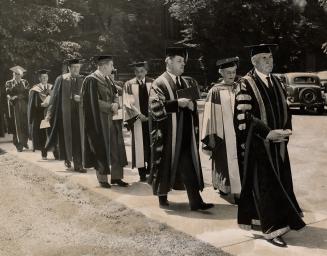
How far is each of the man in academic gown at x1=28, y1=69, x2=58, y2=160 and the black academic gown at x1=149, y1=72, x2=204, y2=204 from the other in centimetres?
590

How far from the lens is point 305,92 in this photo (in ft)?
68.8

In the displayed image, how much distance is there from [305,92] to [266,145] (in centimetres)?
1622

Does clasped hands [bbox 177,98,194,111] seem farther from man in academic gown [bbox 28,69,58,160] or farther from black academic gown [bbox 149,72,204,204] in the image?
man in academic gown [bbox 28,69,58,160]

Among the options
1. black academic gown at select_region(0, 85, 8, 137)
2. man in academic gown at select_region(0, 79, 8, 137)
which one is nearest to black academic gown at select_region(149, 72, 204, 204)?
man in academic gown at select_region(0, 79, 8, 137)

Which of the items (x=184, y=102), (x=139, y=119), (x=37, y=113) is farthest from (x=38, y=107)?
(x=184, y=102)

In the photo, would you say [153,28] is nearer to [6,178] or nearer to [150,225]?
[6,178]

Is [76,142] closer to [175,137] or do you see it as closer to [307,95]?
[175,137]

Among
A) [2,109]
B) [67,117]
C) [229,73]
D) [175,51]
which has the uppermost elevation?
[175,51]

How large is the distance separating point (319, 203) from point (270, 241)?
1.96 meters

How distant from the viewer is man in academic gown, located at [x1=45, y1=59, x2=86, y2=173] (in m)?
10.1

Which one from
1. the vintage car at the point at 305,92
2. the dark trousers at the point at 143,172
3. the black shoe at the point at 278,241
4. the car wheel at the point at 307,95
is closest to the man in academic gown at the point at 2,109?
the dark trousers at the point at 143,172

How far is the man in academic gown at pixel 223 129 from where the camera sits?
715 cm

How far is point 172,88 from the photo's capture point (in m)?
6.96

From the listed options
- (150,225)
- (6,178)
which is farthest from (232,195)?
(6,178)
